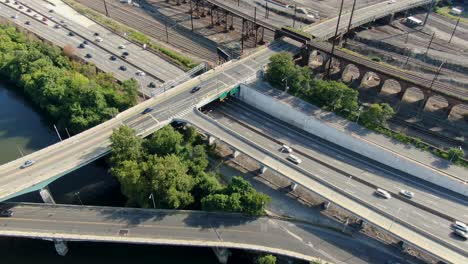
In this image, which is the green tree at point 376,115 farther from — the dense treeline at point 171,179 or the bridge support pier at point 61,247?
the bridge support pier at point 61,247

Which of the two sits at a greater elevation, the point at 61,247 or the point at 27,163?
the point at 27,163

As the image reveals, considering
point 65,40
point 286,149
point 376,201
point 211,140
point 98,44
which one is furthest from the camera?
point 65,40

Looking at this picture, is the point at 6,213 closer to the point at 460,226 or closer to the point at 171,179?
the point at 171,179

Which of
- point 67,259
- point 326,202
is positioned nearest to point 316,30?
point 326,202

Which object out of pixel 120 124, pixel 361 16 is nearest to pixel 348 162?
pixel 120 124

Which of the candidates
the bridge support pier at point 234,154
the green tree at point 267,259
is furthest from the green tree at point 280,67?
the green tree at point 267,259

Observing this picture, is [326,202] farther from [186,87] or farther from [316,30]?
[316,30]

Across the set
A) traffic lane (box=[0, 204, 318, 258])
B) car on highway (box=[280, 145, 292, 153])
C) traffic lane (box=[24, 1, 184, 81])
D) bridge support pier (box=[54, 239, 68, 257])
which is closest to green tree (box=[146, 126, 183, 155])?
traffic lane (box=[0, 204, 318, 258])
